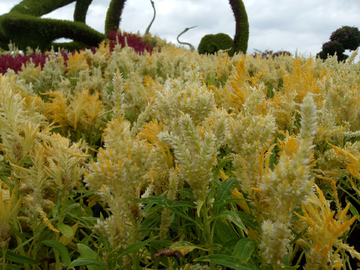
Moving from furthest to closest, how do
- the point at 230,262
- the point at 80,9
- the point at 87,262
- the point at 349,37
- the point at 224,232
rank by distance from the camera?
the point at 80,9 < the point at 349,37 < the point at 224,232 < the point at 87,262 < the point at 230,262

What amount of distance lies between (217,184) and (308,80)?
116cm

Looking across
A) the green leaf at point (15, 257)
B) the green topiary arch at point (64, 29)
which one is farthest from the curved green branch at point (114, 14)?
the green leaf at point (15, 257)

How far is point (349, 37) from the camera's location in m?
17.7

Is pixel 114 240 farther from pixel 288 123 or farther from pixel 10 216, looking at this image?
pixel 288 123

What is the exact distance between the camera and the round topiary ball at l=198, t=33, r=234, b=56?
12148 mm

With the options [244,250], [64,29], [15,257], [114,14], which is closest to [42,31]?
[64,29]

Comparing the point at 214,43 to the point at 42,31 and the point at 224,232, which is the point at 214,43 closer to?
the point at 42,31

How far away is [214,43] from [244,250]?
40.1 feet

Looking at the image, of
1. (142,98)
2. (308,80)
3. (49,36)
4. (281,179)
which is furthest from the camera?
(49,36)

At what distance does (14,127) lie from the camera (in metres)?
1.02

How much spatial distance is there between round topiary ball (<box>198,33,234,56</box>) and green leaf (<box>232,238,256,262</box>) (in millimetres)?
11999

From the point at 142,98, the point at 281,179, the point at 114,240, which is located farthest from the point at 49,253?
the point at 142,98

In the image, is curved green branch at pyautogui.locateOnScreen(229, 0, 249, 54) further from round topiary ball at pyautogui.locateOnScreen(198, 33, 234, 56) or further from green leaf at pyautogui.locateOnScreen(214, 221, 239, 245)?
green leaf at pyautogui.locateOnScreen(214, 221, 239, 245)

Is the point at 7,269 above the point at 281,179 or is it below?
below
